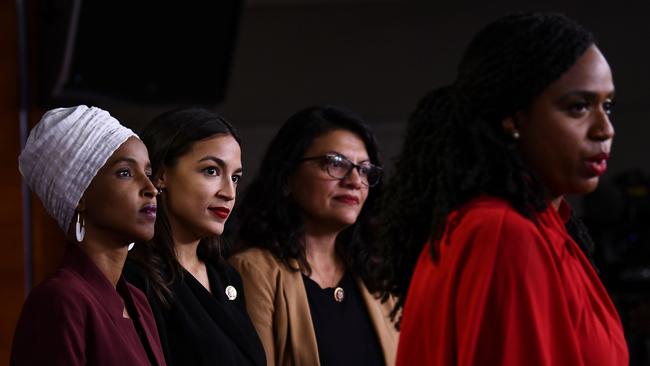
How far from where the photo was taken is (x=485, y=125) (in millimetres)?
1598

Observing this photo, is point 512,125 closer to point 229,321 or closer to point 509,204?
point 509,204

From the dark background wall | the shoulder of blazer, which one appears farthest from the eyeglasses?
the dark background wall

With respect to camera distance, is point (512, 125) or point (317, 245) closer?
point (512, 125)

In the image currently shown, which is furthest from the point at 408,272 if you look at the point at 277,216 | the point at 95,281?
the point at 277,216

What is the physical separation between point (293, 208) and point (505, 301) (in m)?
1.47

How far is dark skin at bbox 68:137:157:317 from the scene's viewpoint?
180 cm

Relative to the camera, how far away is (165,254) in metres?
2.30

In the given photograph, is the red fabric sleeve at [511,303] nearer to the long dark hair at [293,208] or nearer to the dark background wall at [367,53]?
the long dark hair at [293,208]

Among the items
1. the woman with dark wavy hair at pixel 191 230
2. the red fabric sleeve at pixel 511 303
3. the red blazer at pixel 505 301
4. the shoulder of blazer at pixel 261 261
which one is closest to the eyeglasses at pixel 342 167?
the shoulder of blazer at pixel 261 261

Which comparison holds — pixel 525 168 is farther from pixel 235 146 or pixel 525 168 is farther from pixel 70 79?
pixel 70 79

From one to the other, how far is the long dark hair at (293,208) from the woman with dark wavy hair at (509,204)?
3.71 feet

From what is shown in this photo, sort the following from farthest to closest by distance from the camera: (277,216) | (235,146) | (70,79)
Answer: (70,79) < (277,216) < (235,146)

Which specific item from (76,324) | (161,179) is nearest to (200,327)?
(161,179)

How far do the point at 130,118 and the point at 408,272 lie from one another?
14.8ft
